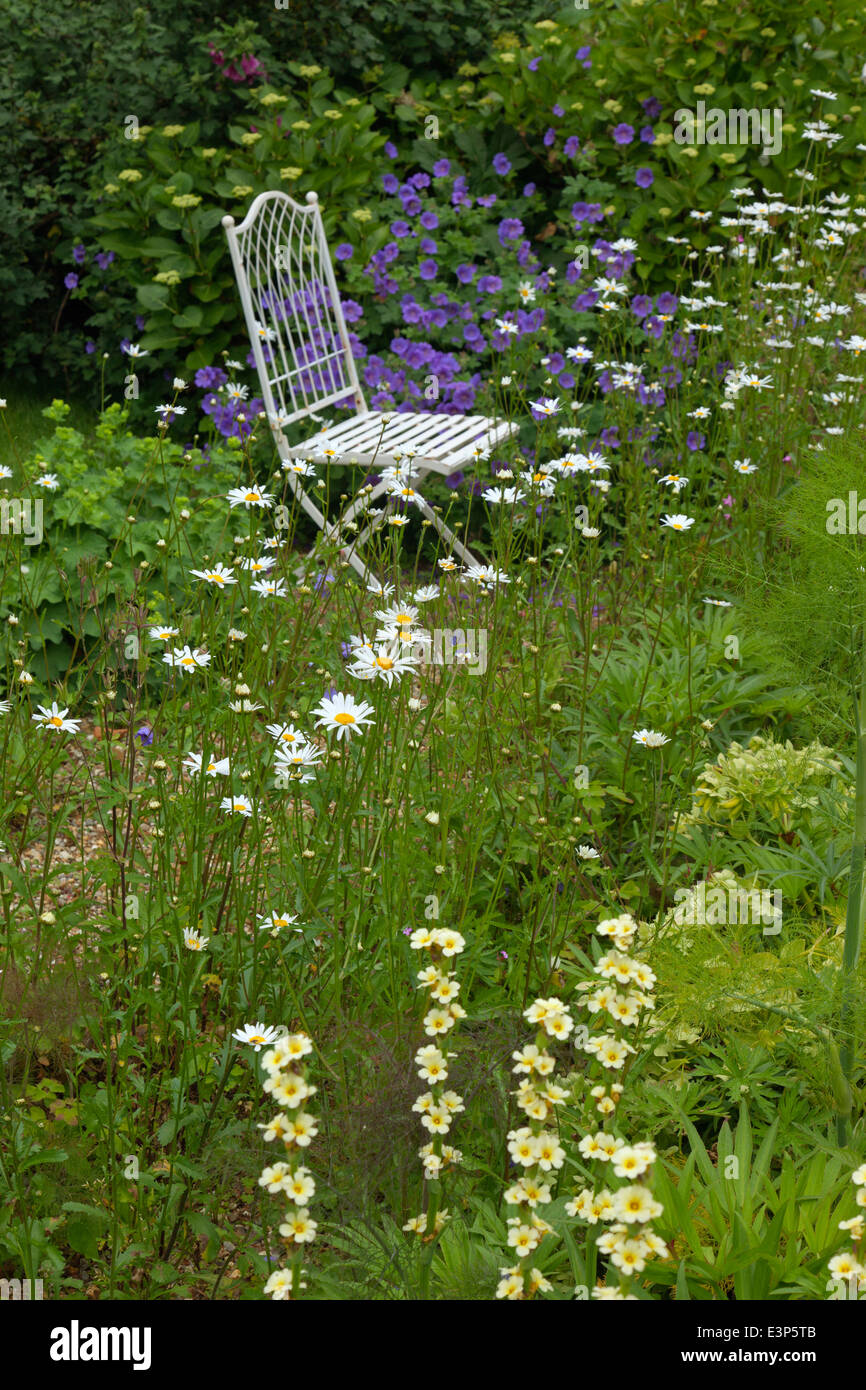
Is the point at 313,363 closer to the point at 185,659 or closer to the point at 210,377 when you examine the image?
the point at 210,377

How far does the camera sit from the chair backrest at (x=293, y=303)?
176 inches

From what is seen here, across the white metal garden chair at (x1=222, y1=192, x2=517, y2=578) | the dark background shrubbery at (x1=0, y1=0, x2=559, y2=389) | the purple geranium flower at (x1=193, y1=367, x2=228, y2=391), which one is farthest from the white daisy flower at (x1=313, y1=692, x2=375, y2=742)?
the dark background shrubbery at (x1=0, y1=0, x2=559, y2=389)

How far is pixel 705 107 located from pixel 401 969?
4.49 meters

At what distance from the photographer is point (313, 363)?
4582 millimetres

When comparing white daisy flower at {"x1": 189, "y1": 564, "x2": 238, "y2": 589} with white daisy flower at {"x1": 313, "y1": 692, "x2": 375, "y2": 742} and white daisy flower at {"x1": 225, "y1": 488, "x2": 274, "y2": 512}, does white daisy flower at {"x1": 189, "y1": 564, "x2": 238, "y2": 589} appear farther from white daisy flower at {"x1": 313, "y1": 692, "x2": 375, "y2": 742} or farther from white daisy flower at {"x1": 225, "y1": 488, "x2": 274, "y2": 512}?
white daisy flower at {"x1": 313, "y1": 692, "x2": 375, "y2": 742}

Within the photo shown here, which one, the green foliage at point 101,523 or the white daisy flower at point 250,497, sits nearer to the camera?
the white daisy flower at point 250,497

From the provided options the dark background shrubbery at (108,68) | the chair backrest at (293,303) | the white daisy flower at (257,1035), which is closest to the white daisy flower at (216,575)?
the white daisy flower at (257,1035)

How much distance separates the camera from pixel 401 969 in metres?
2.14

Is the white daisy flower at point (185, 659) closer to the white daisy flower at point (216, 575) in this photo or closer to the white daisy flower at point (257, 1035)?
the white daisy flower at point (216, 575)

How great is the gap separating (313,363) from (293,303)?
0.93ft

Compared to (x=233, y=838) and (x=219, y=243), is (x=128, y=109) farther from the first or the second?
(x=233, y=838)

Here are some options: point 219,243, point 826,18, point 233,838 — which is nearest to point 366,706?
point 233,838

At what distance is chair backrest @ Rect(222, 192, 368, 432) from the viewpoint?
4477 millimetres
